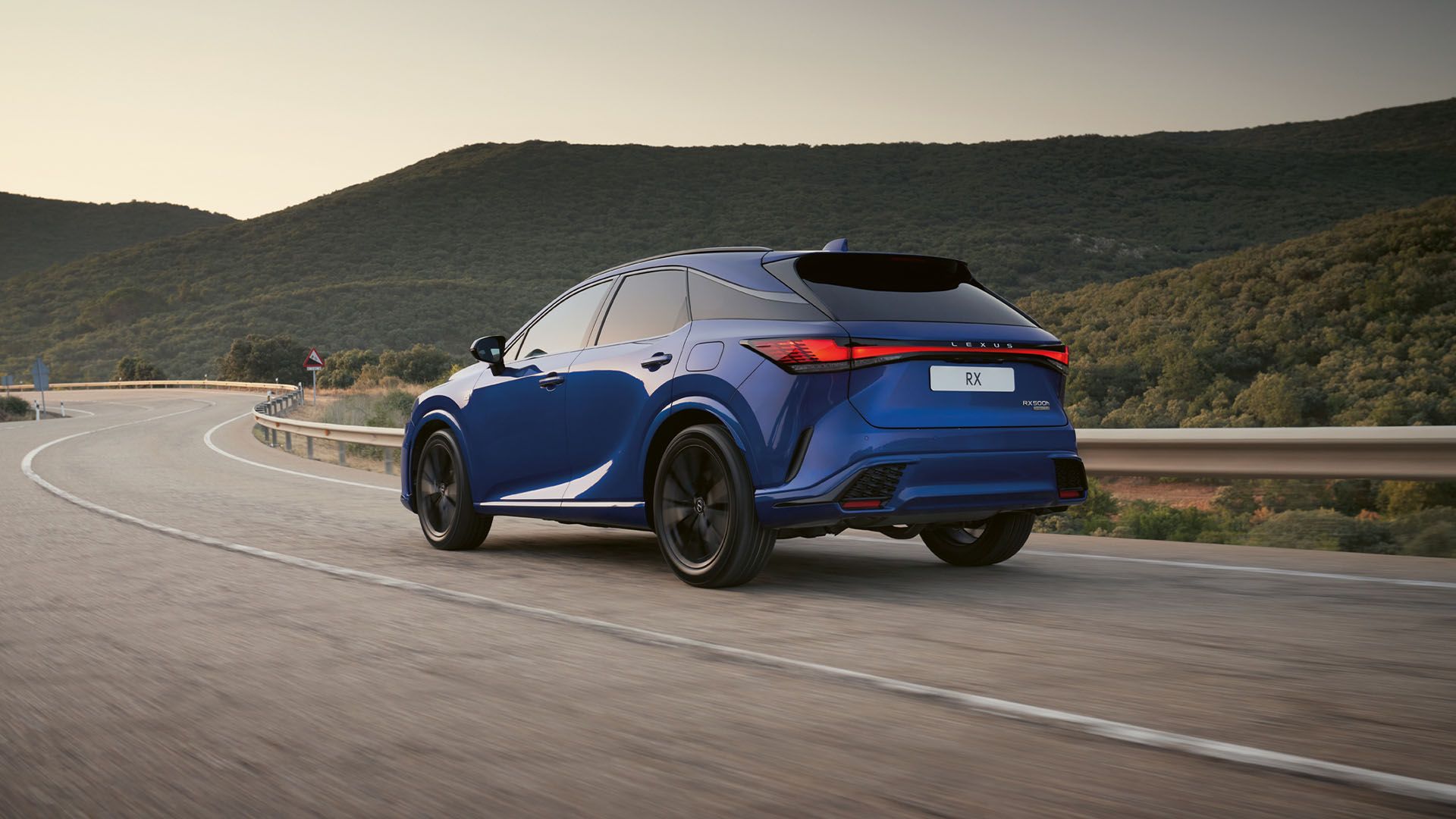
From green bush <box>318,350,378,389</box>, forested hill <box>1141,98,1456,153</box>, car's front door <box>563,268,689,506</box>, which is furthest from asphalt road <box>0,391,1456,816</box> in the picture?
forested hill <box>1141,98,1456,153</box>

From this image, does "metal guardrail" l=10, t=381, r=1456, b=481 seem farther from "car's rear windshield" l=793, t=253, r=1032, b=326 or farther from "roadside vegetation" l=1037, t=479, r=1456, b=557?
"car's rear windshield" l=793, t=253, r=1032, b=326

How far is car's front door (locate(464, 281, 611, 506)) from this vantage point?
776 centimetres

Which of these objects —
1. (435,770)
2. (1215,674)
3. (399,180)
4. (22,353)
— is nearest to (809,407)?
(1215,674)

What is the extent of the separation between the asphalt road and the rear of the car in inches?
20.1

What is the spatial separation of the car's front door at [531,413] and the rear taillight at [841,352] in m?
1.84

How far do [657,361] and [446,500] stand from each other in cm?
277

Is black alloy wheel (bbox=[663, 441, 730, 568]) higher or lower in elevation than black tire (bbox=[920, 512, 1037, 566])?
higher

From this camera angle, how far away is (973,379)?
6348mm

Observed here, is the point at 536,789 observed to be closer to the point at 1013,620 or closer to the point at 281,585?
the point at 1013,620

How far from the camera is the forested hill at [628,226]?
228 feet

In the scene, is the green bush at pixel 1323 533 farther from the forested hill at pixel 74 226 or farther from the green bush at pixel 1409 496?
the forested hill at pixel 74 226

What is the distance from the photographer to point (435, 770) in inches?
139

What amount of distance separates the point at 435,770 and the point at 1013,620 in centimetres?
295

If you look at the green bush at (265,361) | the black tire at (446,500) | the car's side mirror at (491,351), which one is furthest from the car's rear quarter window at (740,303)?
the green bush at (265,361)
